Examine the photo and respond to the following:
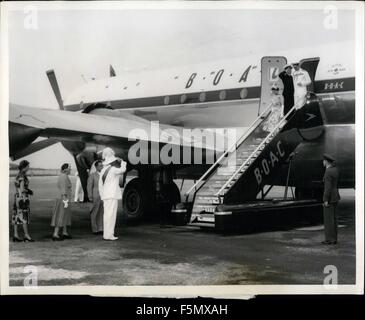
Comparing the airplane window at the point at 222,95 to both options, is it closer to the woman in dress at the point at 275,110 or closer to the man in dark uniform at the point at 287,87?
the woman in dress at the point at 275,110

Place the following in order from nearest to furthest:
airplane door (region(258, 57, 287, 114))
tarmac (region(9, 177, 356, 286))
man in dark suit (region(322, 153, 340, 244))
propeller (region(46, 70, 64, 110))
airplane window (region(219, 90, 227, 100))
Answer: tarmac (region(9, 177, 356, 286)) → man in dark suit (region(322, 153, 340, 244)) → propeller (region(46, 70, 64, 110)) → airplane door (region(258, 57, 287, 114)) → airplane window (region(219, 90, 227, 100))

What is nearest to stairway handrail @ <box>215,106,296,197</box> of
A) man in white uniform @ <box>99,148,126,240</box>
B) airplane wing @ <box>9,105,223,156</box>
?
airplane wing @ <box>9,105,223,156</box>

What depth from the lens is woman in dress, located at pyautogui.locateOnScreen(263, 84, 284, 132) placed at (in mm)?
9992

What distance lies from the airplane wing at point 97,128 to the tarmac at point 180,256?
88 cm

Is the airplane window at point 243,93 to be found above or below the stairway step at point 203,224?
above

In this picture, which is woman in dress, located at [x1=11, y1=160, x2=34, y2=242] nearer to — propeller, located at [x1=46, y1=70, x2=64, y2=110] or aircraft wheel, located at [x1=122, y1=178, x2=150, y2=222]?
propeller, located at [x1=46, y1=70, x2=64, y2=110]

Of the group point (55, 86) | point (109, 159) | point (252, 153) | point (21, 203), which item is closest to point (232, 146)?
point (252, 153)

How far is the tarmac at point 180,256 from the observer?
8750 mm

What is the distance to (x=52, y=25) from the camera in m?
9.13

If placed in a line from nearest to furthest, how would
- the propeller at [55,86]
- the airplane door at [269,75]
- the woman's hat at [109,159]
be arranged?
the propeller at [55,86], the airplane door at [269,75], the woman's hat at [109,159]

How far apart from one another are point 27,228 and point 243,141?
400cm

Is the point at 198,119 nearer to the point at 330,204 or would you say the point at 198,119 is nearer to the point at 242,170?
the point at 242,170

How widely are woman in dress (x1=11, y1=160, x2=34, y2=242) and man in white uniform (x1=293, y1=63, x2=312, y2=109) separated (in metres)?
4.82

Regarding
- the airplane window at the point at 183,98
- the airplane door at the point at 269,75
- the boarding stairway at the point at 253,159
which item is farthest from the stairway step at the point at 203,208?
the airplane window at the point at 183,98
